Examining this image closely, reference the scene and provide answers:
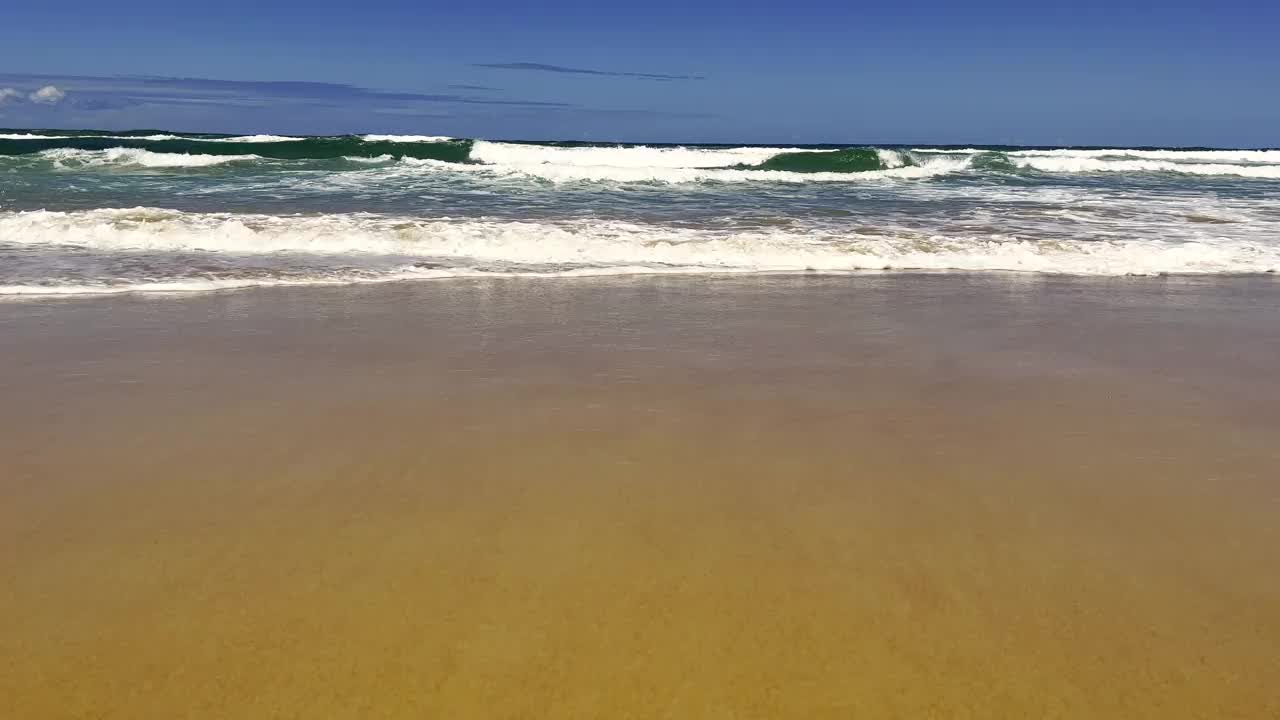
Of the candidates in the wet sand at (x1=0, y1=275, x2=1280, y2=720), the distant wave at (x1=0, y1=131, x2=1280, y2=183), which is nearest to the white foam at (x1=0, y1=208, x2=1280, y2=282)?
the wet sand at (x1=0, y1=275, x2=1280, y2=720)

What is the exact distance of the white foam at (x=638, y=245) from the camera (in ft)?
25.5

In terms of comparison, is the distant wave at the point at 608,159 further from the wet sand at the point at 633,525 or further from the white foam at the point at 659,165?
the wet sand at the point at 633,525

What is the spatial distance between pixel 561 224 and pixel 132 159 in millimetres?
17556

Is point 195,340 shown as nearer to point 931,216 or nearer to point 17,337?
point 17,337

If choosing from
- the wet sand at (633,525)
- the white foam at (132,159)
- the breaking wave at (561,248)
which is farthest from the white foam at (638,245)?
the white foam at (132,159)

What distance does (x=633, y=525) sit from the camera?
2668mm

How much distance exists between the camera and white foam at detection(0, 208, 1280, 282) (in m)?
7.77

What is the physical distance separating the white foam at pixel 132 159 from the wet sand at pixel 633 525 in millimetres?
19433

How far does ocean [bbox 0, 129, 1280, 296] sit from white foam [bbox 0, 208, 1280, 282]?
28mm

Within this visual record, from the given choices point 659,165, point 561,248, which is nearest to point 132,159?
point 659,165

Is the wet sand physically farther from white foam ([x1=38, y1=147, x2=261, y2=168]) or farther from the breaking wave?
white foam ([x1=38, y1=147, x2=261, y2=168])

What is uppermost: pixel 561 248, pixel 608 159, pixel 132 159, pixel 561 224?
pixel 608 159

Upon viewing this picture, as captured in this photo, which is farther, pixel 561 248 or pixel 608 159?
pixel 608 159

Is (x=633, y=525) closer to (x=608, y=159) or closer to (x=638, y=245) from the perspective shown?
(x=638, y=245)
